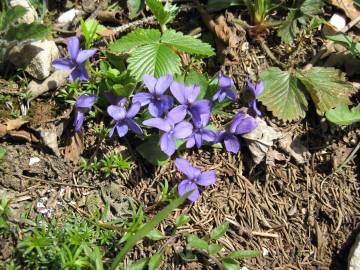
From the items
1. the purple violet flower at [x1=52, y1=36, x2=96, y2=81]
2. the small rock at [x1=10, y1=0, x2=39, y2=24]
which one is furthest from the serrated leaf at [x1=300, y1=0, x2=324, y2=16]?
the small rock at [x1=10, y1=0, x2=39, y2=24]

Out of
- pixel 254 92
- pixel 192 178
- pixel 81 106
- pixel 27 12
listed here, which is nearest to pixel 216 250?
pixel 192 178

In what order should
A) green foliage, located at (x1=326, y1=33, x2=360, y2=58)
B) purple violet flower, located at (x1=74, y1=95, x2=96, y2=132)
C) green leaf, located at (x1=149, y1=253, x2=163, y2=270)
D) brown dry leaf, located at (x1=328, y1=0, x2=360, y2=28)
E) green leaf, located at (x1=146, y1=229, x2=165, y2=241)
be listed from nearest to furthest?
green leaf, located at (x1=149, y1=253, x2=163, y2=270) < green leaf, located at (x1=146, y1=229, x2=165, y2=241) < purple violet flower, located at (x1=74, y1=95, x2=96, y2=132) < green foliage, located at (x1=326, y1=33, x2=360, y2=58) < brown dry leaf, located at (x1=328, y1=0, x2=360, y2=28)

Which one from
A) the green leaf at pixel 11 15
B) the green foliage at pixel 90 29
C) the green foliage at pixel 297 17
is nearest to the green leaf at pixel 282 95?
the green foliage at pixel 297 17

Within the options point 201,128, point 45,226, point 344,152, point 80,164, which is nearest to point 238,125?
point 201,128

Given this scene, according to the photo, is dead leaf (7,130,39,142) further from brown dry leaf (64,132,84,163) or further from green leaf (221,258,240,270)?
green leaf (221,258,240,270)

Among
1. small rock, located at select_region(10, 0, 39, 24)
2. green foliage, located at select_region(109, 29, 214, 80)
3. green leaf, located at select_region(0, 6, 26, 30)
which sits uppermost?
green leaf, located at select_region(0, 6, 26, 30)

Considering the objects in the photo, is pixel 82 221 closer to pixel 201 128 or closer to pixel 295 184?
pixel 201 128

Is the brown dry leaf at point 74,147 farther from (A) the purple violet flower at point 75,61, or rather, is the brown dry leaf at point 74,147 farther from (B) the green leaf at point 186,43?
(B) the green leaf at point 186,43
